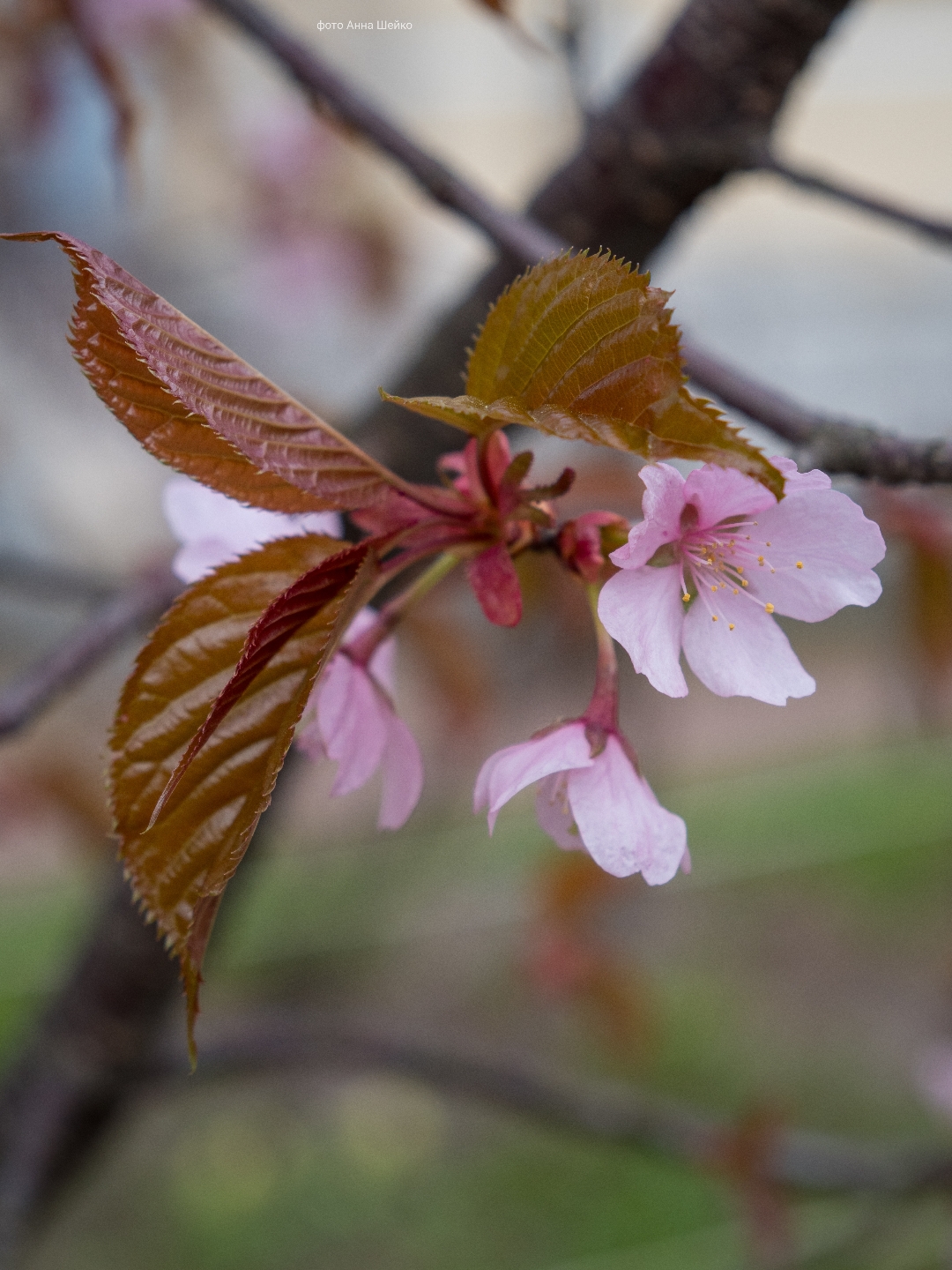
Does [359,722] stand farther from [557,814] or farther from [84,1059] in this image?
[84,1059]

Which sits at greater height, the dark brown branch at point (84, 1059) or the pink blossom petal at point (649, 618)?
the pink blossom petal at point (649, 618)

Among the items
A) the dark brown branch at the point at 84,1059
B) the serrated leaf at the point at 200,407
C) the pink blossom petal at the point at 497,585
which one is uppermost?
the serrated leaf at the point at 200,407

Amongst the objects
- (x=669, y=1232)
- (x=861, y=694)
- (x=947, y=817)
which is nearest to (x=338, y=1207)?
(x=669, y=1232)

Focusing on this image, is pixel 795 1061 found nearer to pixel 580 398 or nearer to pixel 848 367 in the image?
pixel 580 398

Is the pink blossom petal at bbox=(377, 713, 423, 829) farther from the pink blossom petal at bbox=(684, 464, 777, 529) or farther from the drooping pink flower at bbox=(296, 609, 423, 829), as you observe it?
the pink blossom petal at bbox=(684, 464, 777, 529)

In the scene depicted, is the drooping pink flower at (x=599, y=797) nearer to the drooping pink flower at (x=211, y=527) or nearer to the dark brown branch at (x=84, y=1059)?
the drooping pink flower at (x=211, y=527)

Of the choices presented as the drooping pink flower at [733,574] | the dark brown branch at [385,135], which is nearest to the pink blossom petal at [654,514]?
the drooping pink flower at [733,574]

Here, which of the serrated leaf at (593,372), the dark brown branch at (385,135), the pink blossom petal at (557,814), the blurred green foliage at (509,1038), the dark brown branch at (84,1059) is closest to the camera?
the serrated leaf at (593,372)

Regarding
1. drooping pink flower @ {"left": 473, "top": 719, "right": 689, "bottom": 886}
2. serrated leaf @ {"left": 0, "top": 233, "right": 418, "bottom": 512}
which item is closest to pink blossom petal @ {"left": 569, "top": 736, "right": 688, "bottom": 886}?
drooping pink flower @ {"left": 473, "top": 719, "right": 689, "bottom": 886}
